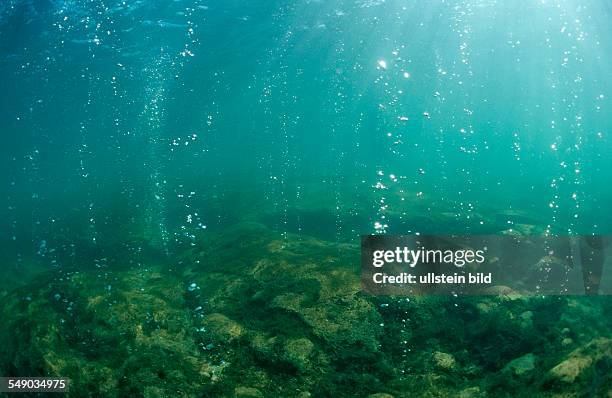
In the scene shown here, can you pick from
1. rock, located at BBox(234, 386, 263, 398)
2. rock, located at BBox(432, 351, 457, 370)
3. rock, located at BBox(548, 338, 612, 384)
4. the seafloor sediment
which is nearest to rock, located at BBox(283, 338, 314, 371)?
the seafloor sediment

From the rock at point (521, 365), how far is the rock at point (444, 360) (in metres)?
0.61

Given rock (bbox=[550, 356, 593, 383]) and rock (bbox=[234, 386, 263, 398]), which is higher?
rock (bbox=[550, 356, 593, 383])

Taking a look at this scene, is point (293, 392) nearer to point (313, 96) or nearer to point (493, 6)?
point (493, 6)

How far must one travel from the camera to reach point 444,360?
16.7 feet

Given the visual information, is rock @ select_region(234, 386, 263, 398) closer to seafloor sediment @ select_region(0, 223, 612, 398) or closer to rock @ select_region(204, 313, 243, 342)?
seafloor sediment @ select_region(0, 223, 612, 398)

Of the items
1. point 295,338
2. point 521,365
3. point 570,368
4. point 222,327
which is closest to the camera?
point 570,368

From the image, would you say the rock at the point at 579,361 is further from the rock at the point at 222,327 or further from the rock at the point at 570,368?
the rock at the point at 222,327

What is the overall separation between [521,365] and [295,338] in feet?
9.52

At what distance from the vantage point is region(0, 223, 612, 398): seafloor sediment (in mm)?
4637

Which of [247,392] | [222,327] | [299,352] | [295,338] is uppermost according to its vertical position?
[222,327]

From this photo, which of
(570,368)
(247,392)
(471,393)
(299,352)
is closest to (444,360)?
(471,393)

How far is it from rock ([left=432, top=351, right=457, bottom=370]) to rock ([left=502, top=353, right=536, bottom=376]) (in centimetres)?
61

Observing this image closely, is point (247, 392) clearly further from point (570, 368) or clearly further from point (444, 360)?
point (570, 368)

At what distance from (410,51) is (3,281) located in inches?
1276
